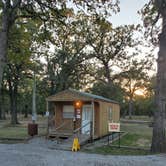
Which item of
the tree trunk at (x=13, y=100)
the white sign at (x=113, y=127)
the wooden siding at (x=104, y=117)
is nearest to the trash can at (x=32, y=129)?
the wooden siding at (x=104, y=117)

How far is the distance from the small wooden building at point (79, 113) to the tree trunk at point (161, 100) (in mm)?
5577

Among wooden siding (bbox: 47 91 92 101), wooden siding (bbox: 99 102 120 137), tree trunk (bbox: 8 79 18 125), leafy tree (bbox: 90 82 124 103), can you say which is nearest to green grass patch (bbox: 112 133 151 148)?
wooden siding (bbox: 99 102 120 137)

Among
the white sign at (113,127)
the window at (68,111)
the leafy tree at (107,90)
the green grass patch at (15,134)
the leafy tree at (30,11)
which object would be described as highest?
the leafy tree at (30,11)

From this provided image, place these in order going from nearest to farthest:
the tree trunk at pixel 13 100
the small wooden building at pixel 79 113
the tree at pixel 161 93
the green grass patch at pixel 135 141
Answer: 1. the tree at pixel 161 93
2. the green grass patch at pixel 135 141
3. the small wooden building at pixel 79 113
4. the tree trunk at pixel 13 100

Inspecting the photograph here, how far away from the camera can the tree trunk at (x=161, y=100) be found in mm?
14102

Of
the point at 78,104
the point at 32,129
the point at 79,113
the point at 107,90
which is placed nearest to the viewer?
the point at 32,129

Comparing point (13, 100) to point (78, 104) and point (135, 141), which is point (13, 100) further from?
point (135, 141)

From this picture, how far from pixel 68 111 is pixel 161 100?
29.3 ft

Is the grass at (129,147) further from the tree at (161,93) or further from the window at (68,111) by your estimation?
the window at (68,111)

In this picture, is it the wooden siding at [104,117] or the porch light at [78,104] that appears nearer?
the wooden siding at [104,117]

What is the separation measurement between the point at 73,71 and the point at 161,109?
20265 mm

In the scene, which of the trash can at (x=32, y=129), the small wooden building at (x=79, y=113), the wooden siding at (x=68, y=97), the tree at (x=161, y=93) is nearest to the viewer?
the tree at (x=161, y=93)

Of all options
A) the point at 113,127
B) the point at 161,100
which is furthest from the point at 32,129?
the point at 161,100

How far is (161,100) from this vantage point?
14.3 metres
